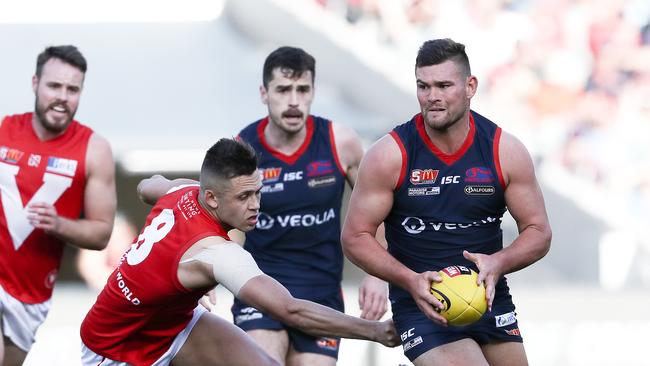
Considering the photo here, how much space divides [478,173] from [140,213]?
24.3 ft

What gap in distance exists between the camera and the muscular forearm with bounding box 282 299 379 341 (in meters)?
5.63

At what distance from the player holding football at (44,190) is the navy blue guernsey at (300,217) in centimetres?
107

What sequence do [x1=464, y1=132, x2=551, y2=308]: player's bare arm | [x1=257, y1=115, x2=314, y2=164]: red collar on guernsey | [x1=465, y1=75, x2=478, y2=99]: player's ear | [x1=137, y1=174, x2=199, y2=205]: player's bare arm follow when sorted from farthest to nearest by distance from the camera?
[x1=257, y1=115, x2=314, y2=164]: red collar on guernsey < [x1=137, y1=174, x2=199, y2=205]: player's bare arm < [x1=465, y1=75, x2=478, y2=99]: player's ear < [x1=464, y1=132, x2=551, y2=308]: player's bare arm

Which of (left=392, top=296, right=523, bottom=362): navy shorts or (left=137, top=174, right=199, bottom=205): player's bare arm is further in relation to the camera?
(left=137, top=174, right=199, bottom=205): player's bare arm

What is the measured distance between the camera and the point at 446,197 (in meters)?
6.20

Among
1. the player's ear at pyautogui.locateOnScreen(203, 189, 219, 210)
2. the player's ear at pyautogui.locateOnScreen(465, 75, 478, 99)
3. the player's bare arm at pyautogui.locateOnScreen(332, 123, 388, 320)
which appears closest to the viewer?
the player's ear at pyautogui.locateOnScreen(203, 189, 219, 210)

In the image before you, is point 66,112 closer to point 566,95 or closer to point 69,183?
point 69,183

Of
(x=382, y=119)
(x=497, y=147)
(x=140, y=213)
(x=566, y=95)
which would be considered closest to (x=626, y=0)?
(x=566, y=95)

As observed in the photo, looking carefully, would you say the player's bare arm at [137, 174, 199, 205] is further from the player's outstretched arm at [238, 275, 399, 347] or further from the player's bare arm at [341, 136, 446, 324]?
the player's outstretched arm at [238, 275, 399, 347]

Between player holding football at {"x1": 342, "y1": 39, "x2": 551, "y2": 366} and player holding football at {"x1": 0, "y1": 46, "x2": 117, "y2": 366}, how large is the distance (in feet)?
7.54

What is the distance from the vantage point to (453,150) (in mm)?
6266

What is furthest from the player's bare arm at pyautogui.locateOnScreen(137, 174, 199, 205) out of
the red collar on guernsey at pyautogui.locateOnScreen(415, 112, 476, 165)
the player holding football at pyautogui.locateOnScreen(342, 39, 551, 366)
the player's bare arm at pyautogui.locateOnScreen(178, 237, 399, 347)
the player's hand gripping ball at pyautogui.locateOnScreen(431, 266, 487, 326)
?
the player's hand gripping ball at pyautogui.locateOnScreen(431, 266, 487, 326)

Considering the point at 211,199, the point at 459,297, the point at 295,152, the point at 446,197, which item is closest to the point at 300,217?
the point at 295,152

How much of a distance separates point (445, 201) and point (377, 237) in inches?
22.2
